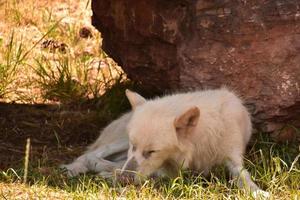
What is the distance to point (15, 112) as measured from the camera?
26.4 ft

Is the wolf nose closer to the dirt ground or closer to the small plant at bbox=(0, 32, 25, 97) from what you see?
the dirt ground

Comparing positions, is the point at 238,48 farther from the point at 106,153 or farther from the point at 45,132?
the point at 45,132

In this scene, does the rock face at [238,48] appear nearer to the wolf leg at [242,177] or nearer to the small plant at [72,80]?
the wolf leg at [242,177]

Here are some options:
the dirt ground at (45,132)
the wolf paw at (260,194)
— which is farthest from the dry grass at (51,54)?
the wolf paw at (260,194)

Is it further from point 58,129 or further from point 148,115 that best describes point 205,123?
point 58,129

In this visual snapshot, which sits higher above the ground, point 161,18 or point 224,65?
point 161,18

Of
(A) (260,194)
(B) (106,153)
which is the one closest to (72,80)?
(B) (106,153)

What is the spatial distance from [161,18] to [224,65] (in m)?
0.80

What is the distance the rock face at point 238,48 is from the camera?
6613mm

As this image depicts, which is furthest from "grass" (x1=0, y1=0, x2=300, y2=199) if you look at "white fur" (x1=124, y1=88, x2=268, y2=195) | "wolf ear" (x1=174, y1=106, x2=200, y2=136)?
"wolf ear" (x1=174, y1=106, x2=200, y2=136)

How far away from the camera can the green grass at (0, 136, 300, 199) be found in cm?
Result: 545

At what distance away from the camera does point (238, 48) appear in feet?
22.1

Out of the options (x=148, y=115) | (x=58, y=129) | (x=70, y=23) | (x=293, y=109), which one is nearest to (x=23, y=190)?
(x=148, y=115)

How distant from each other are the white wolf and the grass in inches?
5.2
